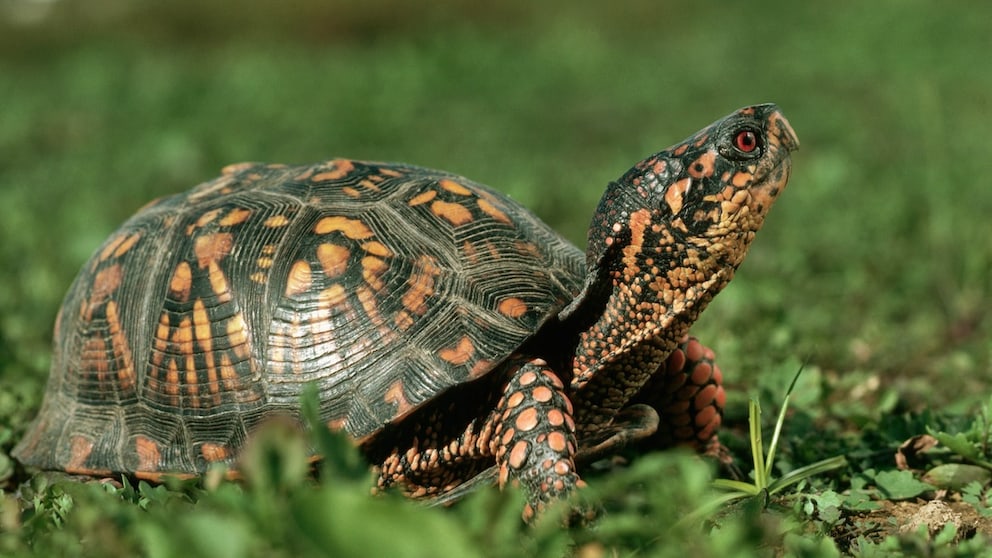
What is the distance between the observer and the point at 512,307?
8.45 feet

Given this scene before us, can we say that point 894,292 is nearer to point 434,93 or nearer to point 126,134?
point 434,93

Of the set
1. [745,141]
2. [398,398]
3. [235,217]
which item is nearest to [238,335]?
[235,217]

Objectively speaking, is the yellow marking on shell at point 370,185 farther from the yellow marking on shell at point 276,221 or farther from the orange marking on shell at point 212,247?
the orange marking on shell at point 212,247

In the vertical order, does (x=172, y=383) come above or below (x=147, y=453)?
above

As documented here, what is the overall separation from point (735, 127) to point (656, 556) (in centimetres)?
118

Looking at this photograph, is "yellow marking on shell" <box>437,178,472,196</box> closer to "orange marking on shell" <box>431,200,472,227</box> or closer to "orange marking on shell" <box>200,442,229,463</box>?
"orange marking on shell" <box>431,200,472,227</box>

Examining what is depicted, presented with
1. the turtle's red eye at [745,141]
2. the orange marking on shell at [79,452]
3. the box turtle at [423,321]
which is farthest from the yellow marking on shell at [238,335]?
the turtle's red eye at [745,141]

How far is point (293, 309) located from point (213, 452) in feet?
1.48

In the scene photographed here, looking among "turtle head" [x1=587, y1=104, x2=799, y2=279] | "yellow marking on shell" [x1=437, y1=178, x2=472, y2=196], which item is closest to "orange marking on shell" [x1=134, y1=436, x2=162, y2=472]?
"yellow marking on shell" [x1=437, y1=178, x2=472, y2=196]

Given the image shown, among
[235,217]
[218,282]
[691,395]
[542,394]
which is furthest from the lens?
[691,395]

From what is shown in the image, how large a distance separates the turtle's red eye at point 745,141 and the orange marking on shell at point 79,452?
2.06 metres

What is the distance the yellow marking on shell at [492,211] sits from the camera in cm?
283

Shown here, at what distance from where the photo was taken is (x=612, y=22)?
48.3 ft

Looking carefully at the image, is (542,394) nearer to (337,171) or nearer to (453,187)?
(453,187)
